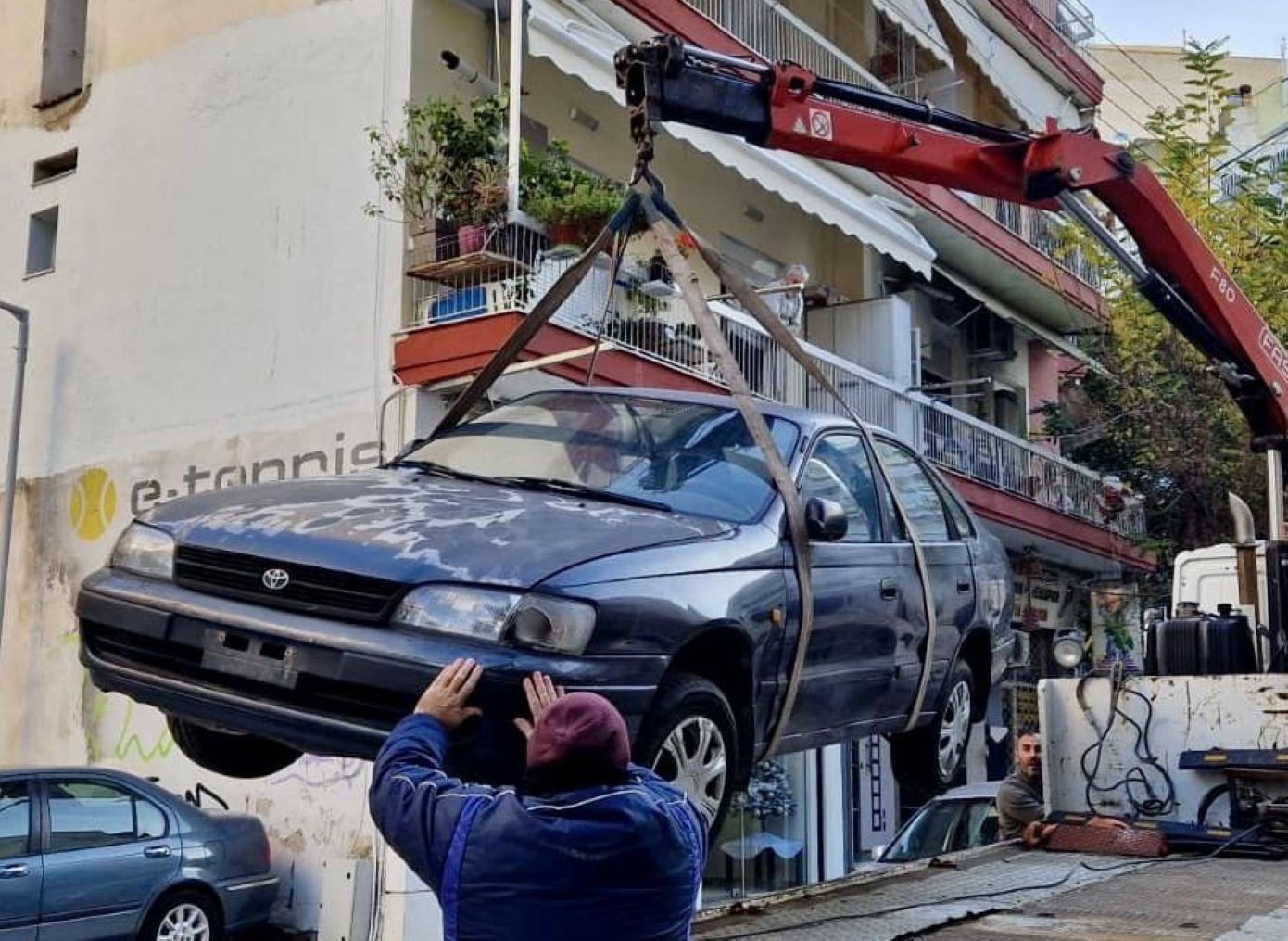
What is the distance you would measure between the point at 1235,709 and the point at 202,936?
668 cm

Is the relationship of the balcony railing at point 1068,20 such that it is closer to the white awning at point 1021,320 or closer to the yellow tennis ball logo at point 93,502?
the white awning at point 1021,320

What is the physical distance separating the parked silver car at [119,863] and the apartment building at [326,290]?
0.69 m

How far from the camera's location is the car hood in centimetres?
371

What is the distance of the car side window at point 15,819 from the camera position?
30.1ft

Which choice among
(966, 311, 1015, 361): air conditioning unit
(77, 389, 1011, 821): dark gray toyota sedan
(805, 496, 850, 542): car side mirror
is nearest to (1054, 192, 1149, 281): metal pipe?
(77, 389, 1011, 821): dark gray toyota sedan

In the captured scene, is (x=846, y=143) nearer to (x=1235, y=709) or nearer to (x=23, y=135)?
(x=1235, y=709)

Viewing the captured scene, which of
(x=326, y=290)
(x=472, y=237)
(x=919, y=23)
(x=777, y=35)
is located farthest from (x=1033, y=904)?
(x=919, y=23)

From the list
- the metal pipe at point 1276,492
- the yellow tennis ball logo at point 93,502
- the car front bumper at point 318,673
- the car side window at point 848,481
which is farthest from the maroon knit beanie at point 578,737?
the yellow tennis ball logo at point 93,502

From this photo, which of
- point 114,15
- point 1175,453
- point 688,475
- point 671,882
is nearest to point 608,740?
point 671,882

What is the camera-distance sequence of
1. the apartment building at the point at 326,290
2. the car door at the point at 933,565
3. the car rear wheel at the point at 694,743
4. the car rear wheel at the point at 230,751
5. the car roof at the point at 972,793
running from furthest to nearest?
the apartment building at the point at 326,290, the car roof at the point at 972,793, the car door at the point at 933,565, the car rear wheel at the point at 230,751, the car rear wheel at the point at 694,743

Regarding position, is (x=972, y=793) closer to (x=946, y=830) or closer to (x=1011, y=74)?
(x=946, y=830)

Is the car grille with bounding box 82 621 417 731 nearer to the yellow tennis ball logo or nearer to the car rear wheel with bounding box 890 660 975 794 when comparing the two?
the car rear wheel with bounding box 890 660 975 794

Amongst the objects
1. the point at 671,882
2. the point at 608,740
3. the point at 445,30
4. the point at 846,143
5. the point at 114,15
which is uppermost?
the point at 114,15

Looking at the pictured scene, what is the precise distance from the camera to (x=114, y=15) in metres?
14.5
